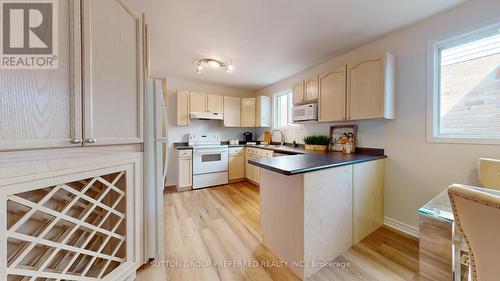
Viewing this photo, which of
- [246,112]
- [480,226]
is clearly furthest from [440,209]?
[246,112]

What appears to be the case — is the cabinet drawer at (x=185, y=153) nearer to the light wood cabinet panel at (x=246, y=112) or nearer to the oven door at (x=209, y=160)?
the oven door at (x=209, y=160)

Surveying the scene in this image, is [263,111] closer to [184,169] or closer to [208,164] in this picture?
[208,164]

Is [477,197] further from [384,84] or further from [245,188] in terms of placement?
[245,188]

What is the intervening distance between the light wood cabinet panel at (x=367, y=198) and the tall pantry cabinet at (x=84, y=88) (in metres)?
2.11

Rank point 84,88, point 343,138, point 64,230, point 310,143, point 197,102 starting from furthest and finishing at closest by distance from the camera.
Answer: point 197,102, point 310,143, point 343,138, point 64,230, point 84,88

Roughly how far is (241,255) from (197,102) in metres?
3.15

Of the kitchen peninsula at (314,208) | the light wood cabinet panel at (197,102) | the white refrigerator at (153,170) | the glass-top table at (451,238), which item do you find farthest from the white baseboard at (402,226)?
the light wood cabinet panel at (197,102)

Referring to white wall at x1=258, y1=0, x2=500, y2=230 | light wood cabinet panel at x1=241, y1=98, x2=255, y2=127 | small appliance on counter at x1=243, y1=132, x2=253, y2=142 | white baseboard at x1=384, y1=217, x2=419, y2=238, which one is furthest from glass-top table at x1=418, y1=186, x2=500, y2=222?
small appliance on counter at x1=243, y1=132, x2=253, y2=142

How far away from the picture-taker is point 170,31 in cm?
203

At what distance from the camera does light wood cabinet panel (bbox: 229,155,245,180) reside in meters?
3.99

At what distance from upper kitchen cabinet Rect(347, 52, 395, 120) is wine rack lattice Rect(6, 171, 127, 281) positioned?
8.24 ft

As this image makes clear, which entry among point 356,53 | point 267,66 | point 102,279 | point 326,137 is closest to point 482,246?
point 102,279

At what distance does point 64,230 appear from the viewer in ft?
3.81

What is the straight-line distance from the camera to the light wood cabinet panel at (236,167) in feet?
13.1
